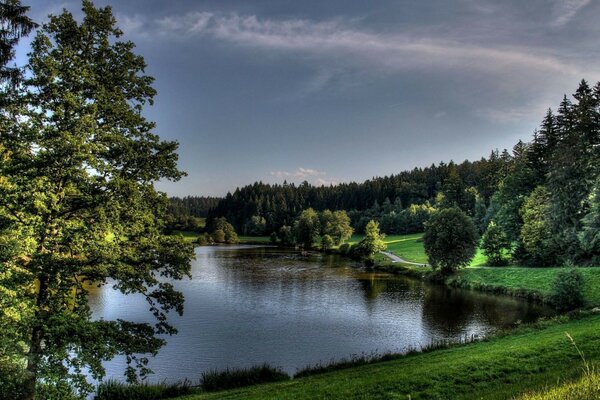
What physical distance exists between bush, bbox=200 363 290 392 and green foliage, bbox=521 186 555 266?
149 ft

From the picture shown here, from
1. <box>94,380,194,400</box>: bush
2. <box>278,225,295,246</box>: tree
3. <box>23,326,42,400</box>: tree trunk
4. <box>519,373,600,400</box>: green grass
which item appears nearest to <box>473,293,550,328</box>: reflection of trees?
<box>94,380,194,400</box>: bush

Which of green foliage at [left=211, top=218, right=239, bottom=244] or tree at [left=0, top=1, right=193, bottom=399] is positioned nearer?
tree at [left=0, top=1, right=193, bottom=399]

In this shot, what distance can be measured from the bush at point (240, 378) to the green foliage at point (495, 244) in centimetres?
5025

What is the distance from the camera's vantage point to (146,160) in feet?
47.3

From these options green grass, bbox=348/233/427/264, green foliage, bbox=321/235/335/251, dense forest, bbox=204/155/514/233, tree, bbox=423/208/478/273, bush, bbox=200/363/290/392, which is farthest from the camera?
green foliage, bbox=321/235/335/251

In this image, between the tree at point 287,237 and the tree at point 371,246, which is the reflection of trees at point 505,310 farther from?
the tree at point 287,237

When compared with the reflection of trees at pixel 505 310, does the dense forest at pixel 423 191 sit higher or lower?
higher

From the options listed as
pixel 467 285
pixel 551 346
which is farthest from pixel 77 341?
pixel 467 285

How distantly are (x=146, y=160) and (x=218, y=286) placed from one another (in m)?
47.4

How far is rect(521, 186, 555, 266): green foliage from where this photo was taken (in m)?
54.5

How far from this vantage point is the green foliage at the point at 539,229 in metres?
54.5

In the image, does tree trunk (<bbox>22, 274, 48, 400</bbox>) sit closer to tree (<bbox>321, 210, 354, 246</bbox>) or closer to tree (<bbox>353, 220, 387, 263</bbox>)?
tree (<bbox>353, 220, 387, 263</bbox>)

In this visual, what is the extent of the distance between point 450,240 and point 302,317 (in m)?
30.4

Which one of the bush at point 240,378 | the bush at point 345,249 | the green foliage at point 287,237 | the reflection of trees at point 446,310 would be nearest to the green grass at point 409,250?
the bush at point 345,249
